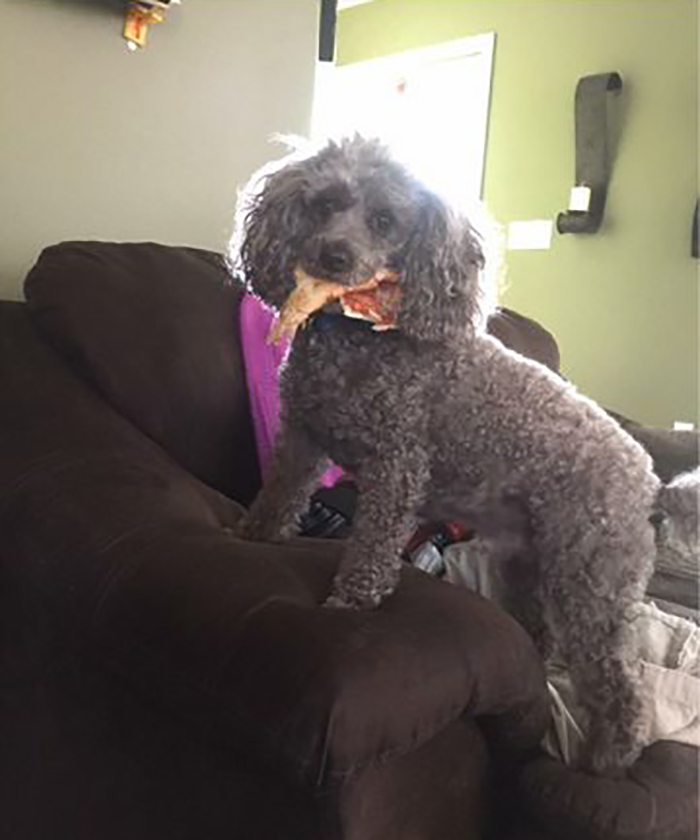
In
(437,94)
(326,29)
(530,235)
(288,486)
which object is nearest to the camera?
(288,486)

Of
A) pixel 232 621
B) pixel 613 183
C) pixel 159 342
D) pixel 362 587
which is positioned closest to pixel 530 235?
pixel 613 183

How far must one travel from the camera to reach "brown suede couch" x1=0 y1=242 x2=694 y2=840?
3.26 ft

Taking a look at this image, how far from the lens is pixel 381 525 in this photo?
→ 4.08 ft

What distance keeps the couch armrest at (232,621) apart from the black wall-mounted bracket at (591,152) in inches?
116

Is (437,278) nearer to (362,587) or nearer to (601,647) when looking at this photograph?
(362,587)

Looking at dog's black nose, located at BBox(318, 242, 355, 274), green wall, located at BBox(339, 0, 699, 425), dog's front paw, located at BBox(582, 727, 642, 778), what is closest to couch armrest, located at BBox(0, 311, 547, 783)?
dog's front paw, located at BBox(582, 727, 642, 778)

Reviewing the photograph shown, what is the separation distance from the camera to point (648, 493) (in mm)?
1422

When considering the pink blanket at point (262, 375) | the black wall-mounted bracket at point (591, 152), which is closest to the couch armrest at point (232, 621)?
the pink blanket at point (262, 375)

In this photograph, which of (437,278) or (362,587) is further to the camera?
(437,278)

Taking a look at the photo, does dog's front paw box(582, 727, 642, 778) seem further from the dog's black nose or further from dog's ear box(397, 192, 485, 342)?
the dog's black nose

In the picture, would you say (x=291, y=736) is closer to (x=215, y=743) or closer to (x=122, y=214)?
(x=215, y=743)

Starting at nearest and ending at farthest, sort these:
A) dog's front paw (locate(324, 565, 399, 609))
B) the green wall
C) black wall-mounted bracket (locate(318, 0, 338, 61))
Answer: dog's front paw (locate(324, 565, 399, 609)) → black wall-mounted bracket (locate(318, 0, 338, 61)) → the green wall

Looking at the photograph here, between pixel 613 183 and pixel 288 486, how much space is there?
2.94m

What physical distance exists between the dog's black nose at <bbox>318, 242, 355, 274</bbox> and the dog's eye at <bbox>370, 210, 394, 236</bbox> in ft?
0.20
